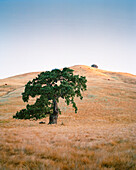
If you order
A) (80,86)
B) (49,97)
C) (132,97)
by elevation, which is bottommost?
(132,97)

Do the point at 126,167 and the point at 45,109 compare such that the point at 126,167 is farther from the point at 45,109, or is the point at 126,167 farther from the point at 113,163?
the point at 45,109

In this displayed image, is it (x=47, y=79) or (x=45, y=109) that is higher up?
(x=47, y=79)

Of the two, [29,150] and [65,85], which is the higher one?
[65,85]

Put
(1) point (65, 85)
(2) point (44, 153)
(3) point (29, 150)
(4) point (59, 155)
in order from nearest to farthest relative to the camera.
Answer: (4) point (59, 155) → (2) point (44, 153) → (3) point (29, 150) → (1) point (65, 85)

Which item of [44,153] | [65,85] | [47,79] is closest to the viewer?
[44,153]

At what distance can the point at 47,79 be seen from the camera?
19844 mm

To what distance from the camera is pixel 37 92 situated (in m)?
18.6

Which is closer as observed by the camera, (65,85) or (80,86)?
(65,85)

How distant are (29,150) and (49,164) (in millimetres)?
1853

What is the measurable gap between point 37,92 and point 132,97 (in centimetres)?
4089

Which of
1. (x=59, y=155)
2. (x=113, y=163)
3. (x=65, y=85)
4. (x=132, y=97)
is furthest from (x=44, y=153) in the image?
(x=132, y=97)

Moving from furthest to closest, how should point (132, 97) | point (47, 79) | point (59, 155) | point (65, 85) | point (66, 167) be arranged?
point (132, 97), point (47, 79), point (65, 85), point (59, 155), point (66, 167)

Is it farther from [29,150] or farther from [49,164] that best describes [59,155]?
[29,150]

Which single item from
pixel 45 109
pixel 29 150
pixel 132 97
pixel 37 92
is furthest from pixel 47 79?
pixel 132 97
